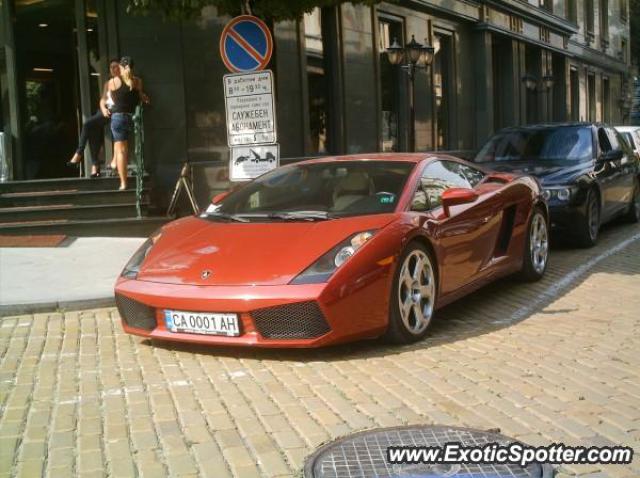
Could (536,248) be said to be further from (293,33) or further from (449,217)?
(293,33)

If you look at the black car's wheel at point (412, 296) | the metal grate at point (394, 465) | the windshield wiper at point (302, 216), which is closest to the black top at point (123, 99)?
the windshield wiper at point (302, 216)

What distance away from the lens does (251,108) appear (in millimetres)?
8406

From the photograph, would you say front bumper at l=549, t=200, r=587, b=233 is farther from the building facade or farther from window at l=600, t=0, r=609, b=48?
window at l=600, t=0, r=609, b=48

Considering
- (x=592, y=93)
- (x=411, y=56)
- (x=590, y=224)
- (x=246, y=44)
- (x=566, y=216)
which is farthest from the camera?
(x=592, y=93)

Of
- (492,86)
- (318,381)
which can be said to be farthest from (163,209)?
(492,86)

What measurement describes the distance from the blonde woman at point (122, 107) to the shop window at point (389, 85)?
7.68 meters

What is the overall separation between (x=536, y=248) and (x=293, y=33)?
880cm

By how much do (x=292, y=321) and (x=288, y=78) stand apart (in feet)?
35.6

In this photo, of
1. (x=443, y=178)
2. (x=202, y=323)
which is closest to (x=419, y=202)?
(x=443, y=178)

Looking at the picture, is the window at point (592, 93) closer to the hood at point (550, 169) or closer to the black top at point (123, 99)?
the hood at point (550, 169)

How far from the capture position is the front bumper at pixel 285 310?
4.94 m

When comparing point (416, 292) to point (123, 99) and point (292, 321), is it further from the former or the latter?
point (123, 99)

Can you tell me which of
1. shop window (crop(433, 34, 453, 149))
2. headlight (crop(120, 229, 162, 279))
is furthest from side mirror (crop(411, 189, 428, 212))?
shop window (crop(433, 34, 453, 149))

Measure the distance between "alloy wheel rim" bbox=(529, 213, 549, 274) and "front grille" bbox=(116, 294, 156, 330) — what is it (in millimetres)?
3861
